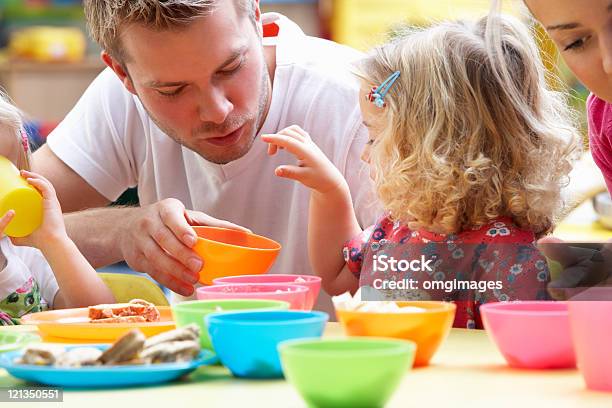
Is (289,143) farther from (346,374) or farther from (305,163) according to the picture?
(346,374)

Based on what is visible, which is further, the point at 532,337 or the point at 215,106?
the point at 215,106

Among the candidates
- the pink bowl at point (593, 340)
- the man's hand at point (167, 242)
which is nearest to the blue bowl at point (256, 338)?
the pink bowl at point (593, 340)

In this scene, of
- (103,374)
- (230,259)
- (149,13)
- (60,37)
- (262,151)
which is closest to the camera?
(103,374)

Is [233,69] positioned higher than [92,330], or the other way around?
[233,69]

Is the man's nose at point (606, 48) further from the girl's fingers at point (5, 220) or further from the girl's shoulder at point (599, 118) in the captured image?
the girl's fingers at point (5, 220)

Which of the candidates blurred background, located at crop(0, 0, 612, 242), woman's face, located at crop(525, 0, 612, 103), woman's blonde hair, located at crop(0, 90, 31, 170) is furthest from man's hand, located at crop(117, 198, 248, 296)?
blurred background, located at crop(0, 0, 612, 242)

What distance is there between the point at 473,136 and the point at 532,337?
69cm

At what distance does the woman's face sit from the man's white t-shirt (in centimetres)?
62

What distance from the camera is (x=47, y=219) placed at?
150 centimetres

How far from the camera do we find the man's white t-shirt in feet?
6.20

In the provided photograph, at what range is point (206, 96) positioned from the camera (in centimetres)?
162

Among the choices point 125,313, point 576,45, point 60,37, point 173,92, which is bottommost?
point 60,37

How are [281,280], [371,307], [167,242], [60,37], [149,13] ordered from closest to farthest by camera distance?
[371,307] → [281,280] → [167,242] → [149,13] → [60,37]

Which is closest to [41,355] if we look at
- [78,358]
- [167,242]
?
[78,358]
